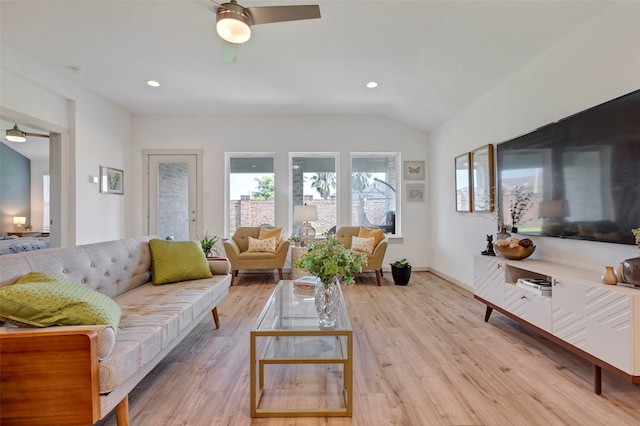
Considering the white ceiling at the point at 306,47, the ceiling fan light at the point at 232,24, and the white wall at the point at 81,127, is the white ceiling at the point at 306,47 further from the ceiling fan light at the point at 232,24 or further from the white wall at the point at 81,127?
the ceiling fan light at the point at 232,24

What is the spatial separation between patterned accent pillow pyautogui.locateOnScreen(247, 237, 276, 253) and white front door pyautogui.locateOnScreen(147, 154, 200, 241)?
1.25 meters

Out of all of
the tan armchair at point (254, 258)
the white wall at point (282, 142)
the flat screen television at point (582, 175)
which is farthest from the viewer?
the white wall at point (282, 142)

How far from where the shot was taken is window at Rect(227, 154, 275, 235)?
534 cm

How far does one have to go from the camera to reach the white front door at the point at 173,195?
5230 mm

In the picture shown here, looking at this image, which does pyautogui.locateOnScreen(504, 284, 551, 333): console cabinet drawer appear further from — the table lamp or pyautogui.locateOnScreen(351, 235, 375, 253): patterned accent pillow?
the table lamp

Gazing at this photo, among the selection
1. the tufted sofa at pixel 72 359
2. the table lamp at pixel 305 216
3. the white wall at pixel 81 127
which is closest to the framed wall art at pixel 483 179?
the table lamp at pixel 305 216

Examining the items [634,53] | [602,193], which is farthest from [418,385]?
[634,53]

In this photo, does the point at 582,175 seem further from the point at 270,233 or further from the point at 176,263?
the point at 270,233

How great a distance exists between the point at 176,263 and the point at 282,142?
129 inches

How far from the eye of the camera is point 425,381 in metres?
1.80

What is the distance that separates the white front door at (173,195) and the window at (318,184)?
5.93 feet

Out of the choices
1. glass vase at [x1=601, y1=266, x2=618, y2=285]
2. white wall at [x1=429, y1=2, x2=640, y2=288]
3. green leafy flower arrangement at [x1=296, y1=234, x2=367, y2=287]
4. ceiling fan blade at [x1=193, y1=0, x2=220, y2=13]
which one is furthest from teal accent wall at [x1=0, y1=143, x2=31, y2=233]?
glass vase at [x1=601, y1=266, x2=618, y2=285]

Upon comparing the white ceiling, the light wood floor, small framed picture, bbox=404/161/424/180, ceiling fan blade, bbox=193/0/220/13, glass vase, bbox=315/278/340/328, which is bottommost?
the light wood floor

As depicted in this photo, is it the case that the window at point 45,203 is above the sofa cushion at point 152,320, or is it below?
above
